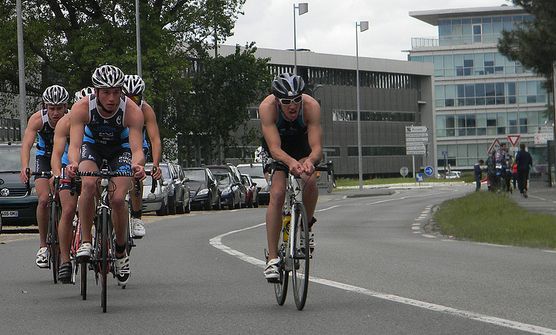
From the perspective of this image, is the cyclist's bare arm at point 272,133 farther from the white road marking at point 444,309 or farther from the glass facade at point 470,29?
the glass facade at point 470,29

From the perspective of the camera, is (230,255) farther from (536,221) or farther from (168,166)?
(168,166)

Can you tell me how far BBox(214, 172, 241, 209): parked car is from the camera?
4653 centimetres

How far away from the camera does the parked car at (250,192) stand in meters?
49.0

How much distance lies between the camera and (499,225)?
2475 cm

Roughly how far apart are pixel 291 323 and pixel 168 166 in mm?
30861

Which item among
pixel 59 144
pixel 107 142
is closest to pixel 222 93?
pixel 59 144

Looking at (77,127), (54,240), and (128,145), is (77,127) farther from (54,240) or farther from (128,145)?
(54,240)

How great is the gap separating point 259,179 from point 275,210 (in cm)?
4345

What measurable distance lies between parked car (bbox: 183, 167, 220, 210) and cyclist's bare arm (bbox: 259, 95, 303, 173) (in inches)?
1326

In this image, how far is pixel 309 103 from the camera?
1043cm

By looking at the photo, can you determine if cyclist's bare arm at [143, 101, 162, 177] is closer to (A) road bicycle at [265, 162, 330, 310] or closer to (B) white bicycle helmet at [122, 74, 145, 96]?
(B) white bicycle helmet at [122, 74, 145, 96]

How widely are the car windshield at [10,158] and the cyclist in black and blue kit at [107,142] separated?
1746 cm

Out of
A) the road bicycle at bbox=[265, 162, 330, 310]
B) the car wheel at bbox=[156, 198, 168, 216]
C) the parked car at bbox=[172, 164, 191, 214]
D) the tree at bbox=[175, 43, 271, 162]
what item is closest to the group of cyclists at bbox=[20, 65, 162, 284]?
the road bicycle at bbox=[265, 162, 330, 310]

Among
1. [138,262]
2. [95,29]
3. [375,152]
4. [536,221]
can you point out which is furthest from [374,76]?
[138,262]
